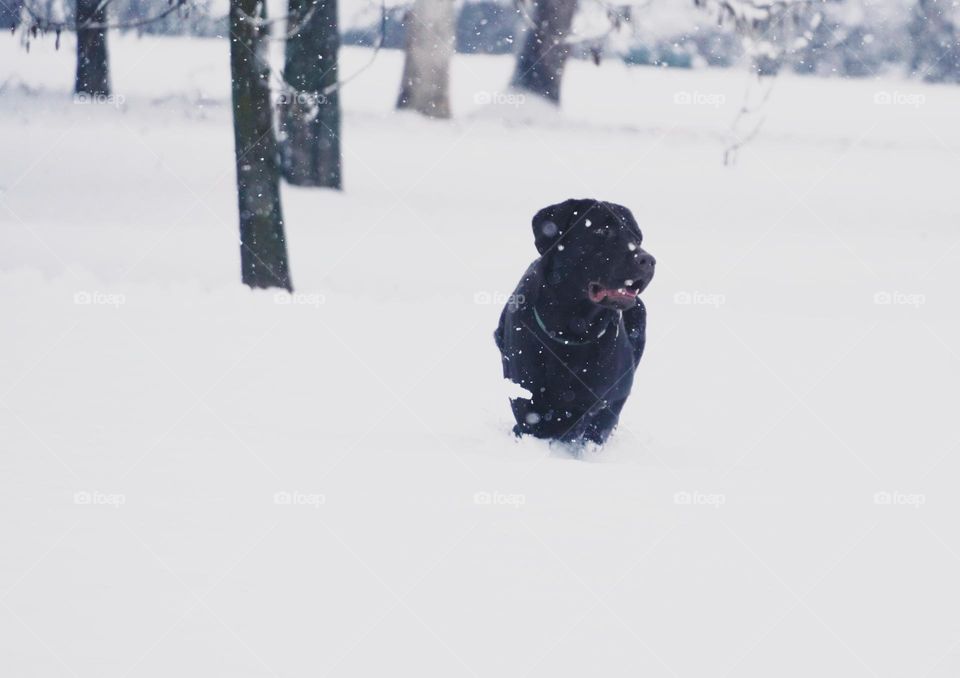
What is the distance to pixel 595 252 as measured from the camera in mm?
4941

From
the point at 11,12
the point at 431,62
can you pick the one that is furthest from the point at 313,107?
the point at 431,62

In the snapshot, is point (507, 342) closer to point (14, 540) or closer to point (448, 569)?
point (448, 569)

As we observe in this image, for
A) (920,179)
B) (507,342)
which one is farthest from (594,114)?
(507,342)

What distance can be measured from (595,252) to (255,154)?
3.79m

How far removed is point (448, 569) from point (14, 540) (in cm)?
140

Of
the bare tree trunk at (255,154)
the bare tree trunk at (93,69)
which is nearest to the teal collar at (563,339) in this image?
the bare tree trunk at (255,154)

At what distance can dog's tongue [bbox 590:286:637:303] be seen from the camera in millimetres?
4746

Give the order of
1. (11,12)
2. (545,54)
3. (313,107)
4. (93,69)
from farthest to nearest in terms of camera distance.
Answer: (545,54) < (93,69) < (11,12) < (313,107)

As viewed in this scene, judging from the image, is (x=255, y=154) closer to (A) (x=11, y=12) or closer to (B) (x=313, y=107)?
(B) (x=313, y=107)

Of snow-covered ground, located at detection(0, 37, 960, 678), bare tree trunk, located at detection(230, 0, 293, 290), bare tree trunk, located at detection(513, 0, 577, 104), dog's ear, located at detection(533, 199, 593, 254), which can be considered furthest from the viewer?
bare tree trunk, located at detection(513, 0, 577, 104)

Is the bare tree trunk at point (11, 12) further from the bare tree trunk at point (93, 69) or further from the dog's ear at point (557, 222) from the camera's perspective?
the dog's ear at point (557, 222)

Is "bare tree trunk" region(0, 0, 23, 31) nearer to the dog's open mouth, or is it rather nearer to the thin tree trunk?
the thin tree trunk

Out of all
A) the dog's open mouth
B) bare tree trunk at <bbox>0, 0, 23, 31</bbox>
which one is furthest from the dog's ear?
bare tree trunk at <bbox>0, 0, 23, 31</bbox>

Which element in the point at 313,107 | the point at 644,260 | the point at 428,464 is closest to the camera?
the point at 428,464
